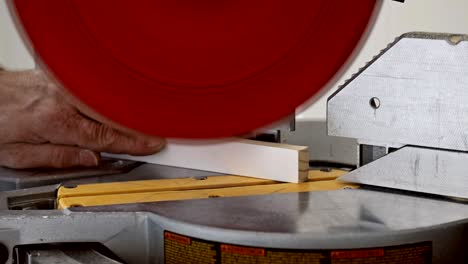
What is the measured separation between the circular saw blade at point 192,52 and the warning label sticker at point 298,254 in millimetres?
203

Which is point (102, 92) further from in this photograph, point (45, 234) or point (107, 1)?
point (45, 234)

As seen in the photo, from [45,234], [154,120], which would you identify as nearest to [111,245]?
[45,234]

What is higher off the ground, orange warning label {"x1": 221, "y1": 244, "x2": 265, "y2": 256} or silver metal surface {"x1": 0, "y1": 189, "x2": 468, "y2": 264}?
silver metal surface {"x1": 0, "y1": 189, "x2": 468, "y2": 264}

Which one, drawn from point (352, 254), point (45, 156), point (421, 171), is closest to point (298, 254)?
point (352, 254)

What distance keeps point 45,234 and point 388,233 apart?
15.0 inches

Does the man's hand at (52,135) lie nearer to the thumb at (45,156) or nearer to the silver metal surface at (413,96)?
the thumb at (45,156)

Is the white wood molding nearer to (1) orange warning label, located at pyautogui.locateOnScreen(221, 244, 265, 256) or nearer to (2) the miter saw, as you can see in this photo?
(2) the miter saw

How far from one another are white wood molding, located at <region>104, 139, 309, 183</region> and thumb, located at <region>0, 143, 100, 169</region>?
0.46ft

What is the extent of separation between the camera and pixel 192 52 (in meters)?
0.79

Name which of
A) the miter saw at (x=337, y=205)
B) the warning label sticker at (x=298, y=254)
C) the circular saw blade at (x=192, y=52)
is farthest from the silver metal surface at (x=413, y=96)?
the circular saw blade at (x=192, y=52)

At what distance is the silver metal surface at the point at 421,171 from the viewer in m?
1.08

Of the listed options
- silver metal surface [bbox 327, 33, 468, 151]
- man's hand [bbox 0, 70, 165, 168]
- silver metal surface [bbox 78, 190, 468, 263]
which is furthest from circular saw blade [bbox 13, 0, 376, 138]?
man's hand [bbox 0, 70, 165, 168]

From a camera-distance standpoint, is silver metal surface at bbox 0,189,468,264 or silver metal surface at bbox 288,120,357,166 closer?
silver metal surface at bbox 0,189,468,264

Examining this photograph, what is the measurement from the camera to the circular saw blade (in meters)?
0.78
